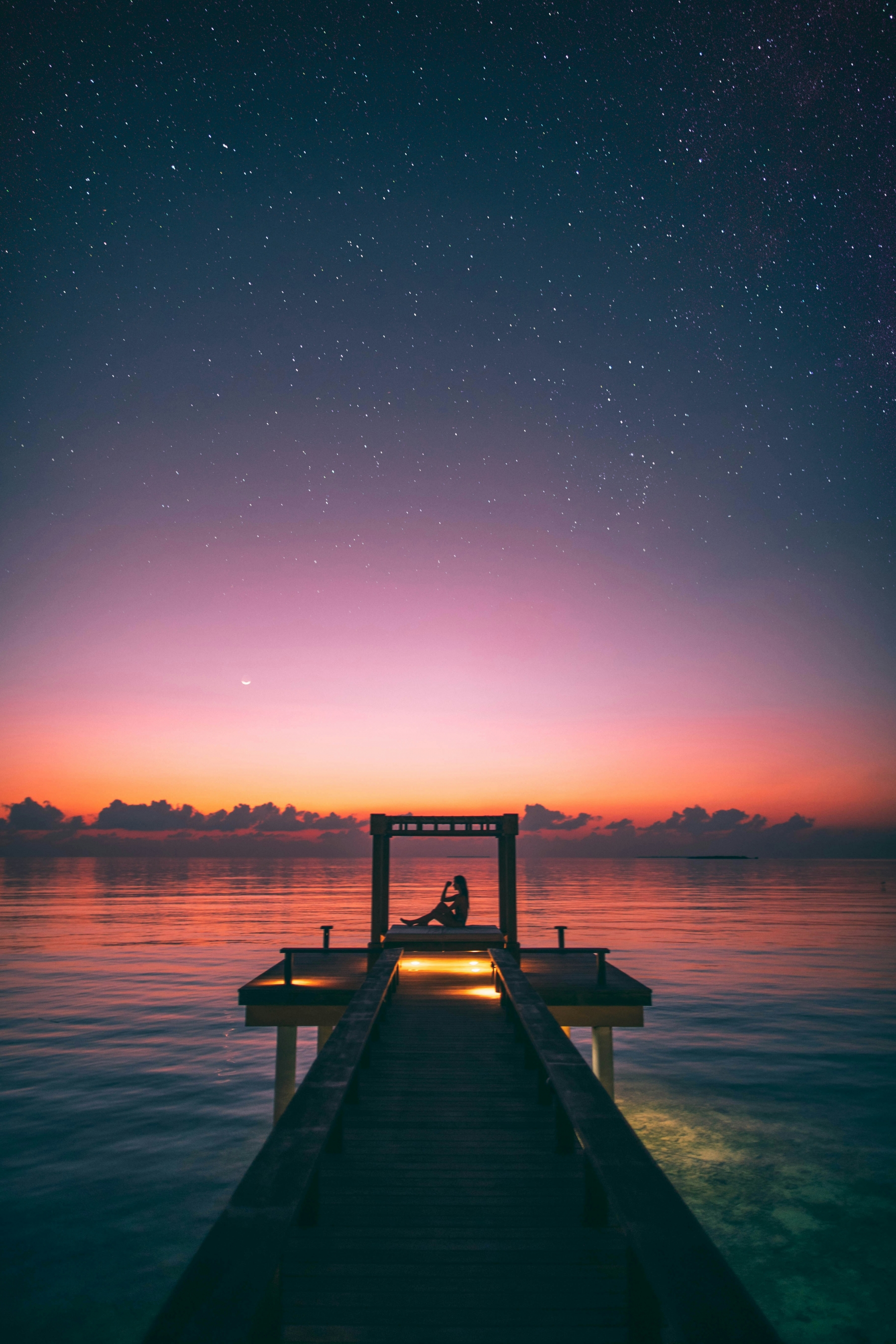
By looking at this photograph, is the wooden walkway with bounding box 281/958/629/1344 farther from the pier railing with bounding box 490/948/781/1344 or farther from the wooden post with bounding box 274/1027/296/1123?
the wooden post with bounding box 274/1027/296/1123

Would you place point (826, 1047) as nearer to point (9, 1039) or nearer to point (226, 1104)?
point (226, 1104)

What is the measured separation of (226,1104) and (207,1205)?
575cm

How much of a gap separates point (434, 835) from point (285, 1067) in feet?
19.0

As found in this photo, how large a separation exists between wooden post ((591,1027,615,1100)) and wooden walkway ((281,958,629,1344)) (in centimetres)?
899

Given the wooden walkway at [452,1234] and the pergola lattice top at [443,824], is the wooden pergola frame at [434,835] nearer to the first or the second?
the pergola lattice top at [443,824]

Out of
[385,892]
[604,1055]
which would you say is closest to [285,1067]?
[385,892]

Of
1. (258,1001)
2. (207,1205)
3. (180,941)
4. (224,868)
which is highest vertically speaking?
(258,1001)

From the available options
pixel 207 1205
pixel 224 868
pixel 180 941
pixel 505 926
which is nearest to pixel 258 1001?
pixel 207 1205

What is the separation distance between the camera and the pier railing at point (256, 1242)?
2.64m

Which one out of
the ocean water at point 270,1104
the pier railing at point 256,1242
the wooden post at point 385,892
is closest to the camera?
the pier railing at point 256,1242

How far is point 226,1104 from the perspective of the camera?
711 inches

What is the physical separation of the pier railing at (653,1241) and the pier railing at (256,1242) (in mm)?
1510

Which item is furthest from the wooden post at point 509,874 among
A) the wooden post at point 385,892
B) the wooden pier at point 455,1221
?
the wooden pier at point 455,1221

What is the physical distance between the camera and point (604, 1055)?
51.0ft
